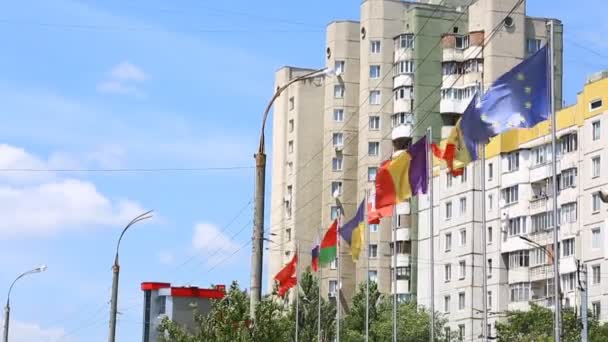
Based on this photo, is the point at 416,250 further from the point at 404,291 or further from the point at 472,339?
the point at 472,339

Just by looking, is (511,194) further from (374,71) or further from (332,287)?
(332,287)

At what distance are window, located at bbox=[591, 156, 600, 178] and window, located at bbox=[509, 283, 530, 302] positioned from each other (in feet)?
31.8

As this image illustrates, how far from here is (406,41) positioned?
11350 centimetres

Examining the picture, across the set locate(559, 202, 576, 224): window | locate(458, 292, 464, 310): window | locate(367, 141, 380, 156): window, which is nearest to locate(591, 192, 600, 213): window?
locate(559, 202, 576, 224): window

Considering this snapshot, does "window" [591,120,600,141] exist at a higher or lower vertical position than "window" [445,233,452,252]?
higher

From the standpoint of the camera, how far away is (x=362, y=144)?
385 feet

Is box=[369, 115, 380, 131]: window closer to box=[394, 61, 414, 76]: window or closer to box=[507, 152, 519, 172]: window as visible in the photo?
box=[394, 61, 414, 76]: window

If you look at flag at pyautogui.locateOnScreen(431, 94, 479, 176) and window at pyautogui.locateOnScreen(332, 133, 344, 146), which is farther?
window at pyautogui.locateOnScreen(332, 133, 344, 146)

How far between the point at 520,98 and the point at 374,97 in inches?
3349

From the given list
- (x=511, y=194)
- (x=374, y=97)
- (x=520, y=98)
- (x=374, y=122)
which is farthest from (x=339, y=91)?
(x=520, y=98)

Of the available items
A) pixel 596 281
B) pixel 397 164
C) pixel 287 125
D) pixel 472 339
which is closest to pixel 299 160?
pixel 287 125

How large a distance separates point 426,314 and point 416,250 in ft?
50.8

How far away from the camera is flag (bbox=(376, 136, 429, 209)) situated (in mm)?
42750

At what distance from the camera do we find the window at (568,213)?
87562 millimetres
